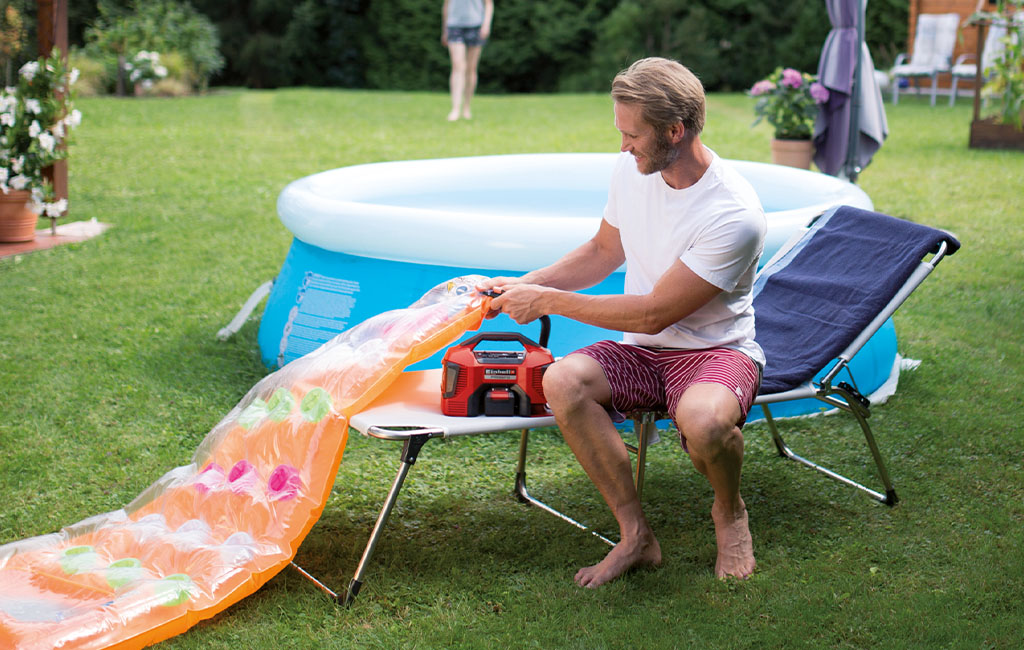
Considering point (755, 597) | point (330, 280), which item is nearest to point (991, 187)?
point (330, 280)

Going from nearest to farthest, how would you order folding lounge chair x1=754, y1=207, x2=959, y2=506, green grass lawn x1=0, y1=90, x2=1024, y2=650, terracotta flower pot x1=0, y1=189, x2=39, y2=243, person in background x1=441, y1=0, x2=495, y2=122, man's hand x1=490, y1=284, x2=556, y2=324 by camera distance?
green grass lawn x1=0, y1=90, x2=1024, y2=650 → man's hand x1=490, y1=284, x2=556, y2=324 → folding lounge chair x1=754, y1=207, x2=959, y2=506 → terracotta flower pot x1=0, y1=189, x2=39, y2=243 → person in background x1=441, y1=0, x2=495, y2=122

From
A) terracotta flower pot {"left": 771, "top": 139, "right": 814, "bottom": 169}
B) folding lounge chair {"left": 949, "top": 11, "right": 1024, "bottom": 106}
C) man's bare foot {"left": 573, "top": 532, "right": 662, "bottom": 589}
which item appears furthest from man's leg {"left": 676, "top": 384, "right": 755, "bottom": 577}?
folding lounge chair {"left": 949, "top": 11, "right": 1024, "bottom": 106}

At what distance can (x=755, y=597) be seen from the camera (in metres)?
2.46

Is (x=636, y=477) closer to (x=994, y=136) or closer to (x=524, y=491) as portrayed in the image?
(x=524, y=491)

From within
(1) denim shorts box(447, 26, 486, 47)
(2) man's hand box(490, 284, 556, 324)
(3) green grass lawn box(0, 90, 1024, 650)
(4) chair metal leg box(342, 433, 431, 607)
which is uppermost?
(1) denim shorts box(447, 26, 486, 47)

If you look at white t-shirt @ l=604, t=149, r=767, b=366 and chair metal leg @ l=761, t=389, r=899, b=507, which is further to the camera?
chair metal leg @ l=761, t=389, r=899, b=507

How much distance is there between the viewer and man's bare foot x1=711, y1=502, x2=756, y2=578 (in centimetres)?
256

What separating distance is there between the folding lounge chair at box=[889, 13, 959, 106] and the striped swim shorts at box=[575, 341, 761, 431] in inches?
454

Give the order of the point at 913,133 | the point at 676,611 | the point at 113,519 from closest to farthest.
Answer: the point at 676,611 < the point at 113,519 < the point at 913,133

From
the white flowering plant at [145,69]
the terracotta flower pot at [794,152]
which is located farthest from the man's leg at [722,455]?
the white flowering plant at [145,69]

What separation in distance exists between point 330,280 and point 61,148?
127 inches

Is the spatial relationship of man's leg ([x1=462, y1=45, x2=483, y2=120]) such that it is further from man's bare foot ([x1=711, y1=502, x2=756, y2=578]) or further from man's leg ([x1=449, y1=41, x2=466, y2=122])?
man's bare foot ([x1=711, y1=502, x2=756, y2=578])

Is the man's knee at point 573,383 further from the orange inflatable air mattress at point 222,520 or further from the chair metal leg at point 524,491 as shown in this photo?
the chair metal leg at point 524,491

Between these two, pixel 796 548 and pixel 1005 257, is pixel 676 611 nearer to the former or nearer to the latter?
pixel 796 548
